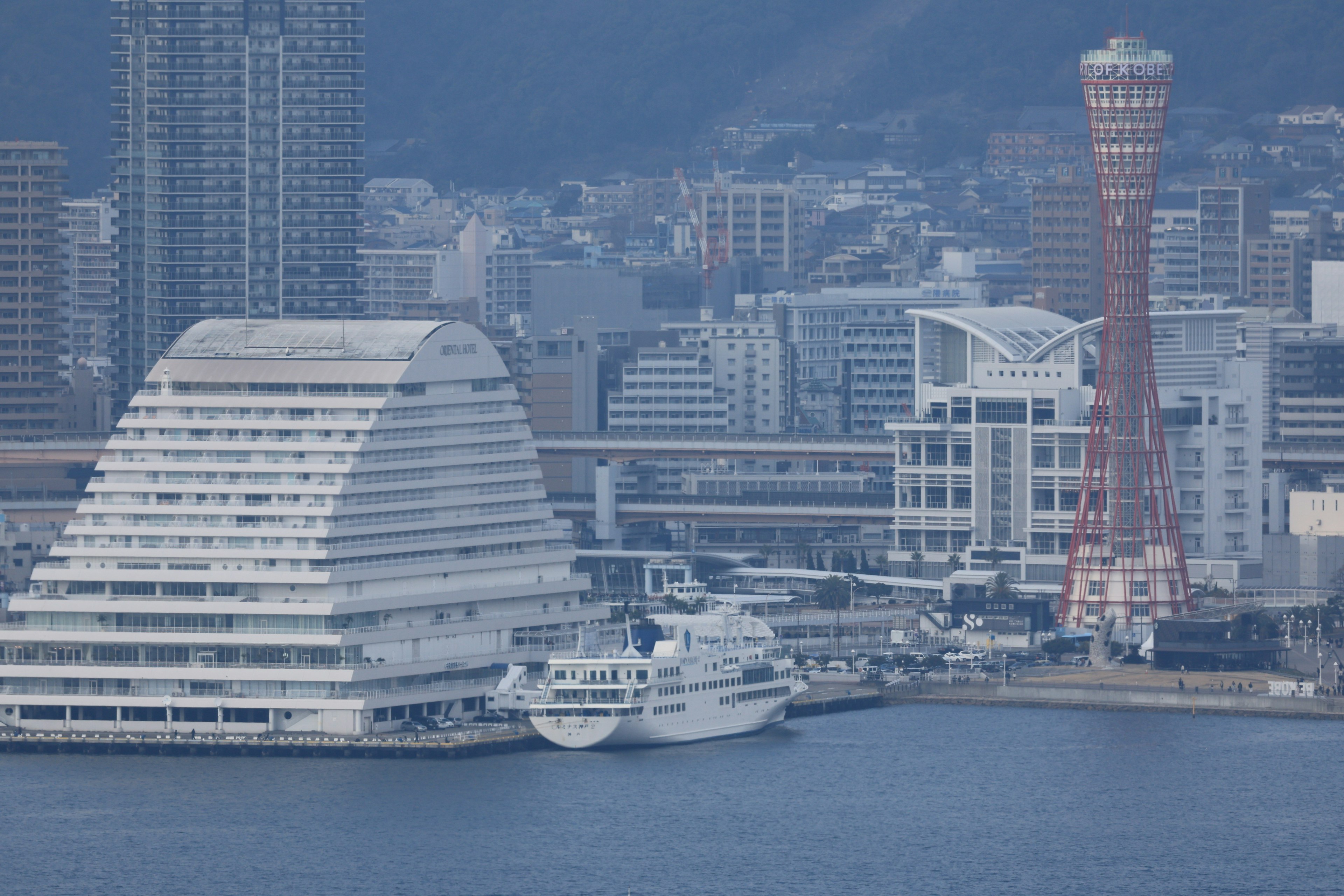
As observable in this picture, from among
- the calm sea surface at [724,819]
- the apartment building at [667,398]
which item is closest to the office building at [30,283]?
the apartment building at [667,398]

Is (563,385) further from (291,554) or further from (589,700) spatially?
(589,700)

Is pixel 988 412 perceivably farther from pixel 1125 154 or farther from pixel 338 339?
pixel 338 339

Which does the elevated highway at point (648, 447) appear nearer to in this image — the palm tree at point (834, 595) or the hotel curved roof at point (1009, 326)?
the hotel curved roof at point (1009, 326)

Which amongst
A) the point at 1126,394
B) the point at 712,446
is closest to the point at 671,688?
the point at 1126,394

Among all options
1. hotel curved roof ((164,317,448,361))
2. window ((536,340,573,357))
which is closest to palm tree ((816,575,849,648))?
hotel curved roof ((164,317,448,361))

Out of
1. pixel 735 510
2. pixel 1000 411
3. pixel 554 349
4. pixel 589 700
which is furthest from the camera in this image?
pixel 554 349

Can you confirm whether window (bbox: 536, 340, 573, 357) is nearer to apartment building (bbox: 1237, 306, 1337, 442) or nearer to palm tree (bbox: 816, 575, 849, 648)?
apartment building (bbox: 1237, 306, 1337, 442)
